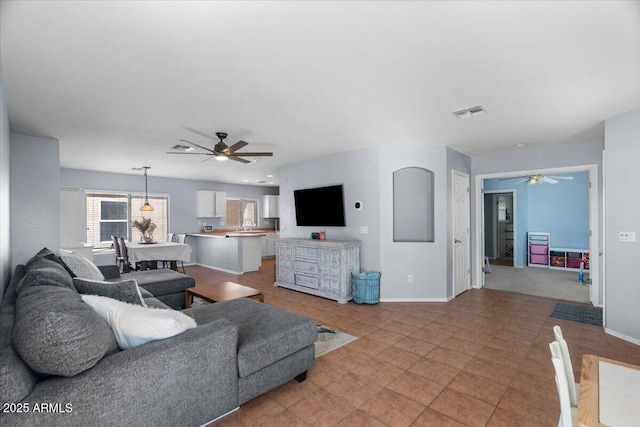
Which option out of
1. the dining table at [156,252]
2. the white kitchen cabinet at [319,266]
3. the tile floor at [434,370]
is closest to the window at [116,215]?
the dining table at [156,252]

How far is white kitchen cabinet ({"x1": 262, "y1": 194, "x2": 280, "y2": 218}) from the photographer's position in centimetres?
1023

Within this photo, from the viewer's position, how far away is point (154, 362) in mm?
1602

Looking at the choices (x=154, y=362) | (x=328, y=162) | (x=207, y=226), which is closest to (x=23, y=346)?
(x=154, y=362)

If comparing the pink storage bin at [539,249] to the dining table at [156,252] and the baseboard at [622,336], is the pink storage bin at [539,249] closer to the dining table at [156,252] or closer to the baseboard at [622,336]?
the baseboard at [622,336]

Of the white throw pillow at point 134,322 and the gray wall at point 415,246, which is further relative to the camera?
the gray wall at point 415,246

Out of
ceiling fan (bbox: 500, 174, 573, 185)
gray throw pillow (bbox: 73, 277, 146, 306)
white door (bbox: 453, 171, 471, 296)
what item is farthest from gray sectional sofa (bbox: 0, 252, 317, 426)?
ceiling fan (bbox: 500, 174, 573, 185)

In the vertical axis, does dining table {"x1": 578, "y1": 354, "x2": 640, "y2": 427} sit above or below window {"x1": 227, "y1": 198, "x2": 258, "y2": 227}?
below

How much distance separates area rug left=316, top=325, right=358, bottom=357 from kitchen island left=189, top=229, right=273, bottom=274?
3998mm

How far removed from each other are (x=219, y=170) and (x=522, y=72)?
20.2 ft

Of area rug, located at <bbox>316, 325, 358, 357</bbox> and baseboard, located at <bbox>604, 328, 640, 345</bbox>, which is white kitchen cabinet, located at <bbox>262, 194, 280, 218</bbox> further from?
baseboard, located at <bbox>604, 328, 640, 345</bbox>

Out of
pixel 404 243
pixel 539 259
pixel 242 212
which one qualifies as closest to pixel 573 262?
pixel 539 259

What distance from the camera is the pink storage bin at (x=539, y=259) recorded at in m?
7.57

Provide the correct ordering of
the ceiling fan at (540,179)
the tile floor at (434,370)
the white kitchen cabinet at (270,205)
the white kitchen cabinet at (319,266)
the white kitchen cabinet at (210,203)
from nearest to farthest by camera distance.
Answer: the tile floor at (434,370), the white kitchen cabinet at (319,266), the ceiling fan at (540,179), the white kitchen cabinet at (210,203), the white kitchen cabinet at (270,205)

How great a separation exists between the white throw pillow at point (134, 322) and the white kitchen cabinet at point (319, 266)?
3.20 meters
